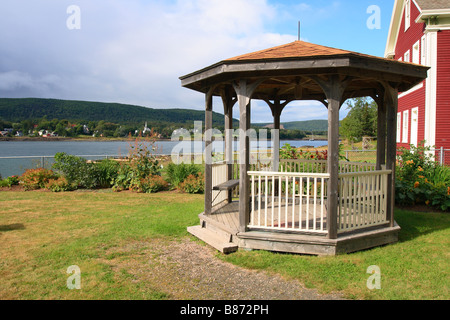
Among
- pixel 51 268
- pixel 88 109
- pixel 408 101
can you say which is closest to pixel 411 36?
pixel 408 101

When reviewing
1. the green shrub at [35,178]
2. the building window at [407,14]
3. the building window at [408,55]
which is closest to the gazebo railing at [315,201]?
the green shrub at [35,178]

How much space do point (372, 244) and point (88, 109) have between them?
67.5 m

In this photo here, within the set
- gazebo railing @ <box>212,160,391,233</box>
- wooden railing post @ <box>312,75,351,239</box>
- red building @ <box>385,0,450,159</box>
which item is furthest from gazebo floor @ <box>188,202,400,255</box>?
red building @ <box>385,0,450,159</box>

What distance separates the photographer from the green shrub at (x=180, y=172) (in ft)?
39.4

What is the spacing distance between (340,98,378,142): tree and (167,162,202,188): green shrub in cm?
3064

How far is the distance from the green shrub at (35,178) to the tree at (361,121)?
113 ft

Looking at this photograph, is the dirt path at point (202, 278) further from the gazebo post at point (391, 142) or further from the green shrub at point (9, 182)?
the green shrub at point (9, 182)

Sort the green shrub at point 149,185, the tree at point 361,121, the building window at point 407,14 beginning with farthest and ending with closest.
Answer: the tree at point 361,121 < the building window at point 407,14 < the green shrub at point 149,185

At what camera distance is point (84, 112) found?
209 feet

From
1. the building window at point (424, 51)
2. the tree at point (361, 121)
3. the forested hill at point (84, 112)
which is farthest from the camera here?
the forested hill at point (84, 112)

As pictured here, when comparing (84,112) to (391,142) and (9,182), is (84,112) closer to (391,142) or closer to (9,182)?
(9,182)

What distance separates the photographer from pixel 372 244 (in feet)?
18.0

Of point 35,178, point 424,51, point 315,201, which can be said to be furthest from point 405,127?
point 35,178

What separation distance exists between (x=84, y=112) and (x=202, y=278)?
6648 centimetres
